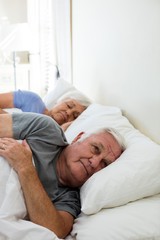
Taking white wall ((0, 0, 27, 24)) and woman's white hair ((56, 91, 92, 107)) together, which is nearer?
woman's white hair ((56, 91, 92, 107))

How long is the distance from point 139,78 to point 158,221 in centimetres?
76

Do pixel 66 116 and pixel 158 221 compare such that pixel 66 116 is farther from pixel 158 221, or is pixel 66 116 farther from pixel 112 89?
pixel 158 221

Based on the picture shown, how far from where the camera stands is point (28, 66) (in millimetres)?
3859

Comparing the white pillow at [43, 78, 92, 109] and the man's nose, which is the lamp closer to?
the white pillow at [43, 78, 92, 109]

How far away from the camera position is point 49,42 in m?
3.51

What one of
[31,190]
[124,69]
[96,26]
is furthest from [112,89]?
[31,190]

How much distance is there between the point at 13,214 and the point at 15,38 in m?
2.92

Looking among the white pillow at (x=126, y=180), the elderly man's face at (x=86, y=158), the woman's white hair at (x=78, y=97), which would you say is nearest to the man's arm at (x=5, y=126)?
the elderly man's face at (x=86, y=158)

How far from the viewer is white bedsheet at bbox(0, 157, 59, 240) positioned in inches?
37.4

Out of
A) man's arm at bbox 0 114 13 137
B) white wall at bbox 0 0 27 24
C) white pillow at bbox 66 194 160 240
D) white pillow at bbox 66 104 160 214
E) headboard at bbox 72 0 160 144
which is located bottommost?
white pillow at bbox 66 194 160 240

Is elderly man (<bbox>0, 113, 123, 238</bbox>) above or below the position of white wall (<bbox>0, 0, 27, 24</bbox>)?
below

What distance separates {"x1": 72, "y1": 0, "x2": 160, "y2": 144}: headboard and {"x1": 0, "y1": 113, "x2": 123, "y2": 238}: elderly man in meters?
0.27

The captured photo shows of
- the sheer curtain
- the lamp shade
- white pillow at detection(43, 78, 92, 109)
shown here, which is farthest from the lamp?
white pillow at detection(43, 78, 92, 109)

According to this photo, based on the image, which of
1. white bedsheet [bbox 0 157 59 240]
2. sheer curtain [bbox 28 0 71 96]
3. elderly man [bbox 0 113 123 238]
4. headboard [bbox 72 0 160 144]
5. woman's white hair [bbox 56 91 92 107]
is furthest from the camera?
sheer curtain [bbox 28 0 71 96]
